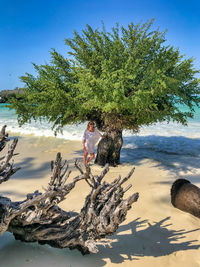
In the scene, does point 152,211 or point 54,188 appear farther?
point 152,211

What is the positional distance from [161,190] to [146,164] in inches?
130

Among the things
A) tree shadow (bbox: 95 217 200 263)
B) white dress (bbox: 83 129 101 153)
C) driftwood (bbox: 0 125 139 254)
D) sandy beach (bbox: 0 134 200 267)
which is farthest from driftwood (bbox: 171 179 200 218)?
white dress (bbox: 83 129 101 153)

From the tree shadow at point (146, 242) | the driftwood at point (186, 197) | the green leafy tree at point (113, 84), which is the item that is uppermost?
the green leafy tree at point (113, 84)

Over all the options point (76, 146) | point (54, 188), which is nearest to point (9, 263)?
point (54, 188)

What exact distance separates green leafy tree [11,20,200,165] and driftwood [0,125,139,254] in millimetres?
3919

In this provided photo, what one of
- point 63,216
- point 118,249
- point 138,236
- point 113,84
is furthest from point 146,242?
point 113,84

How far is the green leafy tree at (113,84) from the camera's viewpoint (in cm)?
677

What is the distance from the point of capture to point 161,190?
5934 mm

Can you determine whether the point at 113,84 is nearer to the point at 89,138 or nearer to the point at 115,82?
Result: the point at 115,82

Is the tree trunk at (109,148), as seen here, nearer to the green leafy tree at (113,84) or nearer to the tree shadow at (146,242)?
the green leafy tree at (113,84)

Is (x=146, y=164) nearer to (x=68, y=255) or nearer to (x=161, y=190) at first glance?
(x=161, y=190)

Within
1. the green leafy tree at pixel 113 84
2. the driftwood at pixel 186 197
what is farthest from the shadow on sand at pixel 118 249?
the green leafy tree at pixel 113 84

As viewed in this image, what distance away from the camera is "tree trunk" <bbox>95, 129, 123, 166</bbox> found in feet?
Answer: 28.6

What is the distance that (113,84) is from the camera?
257 inches
